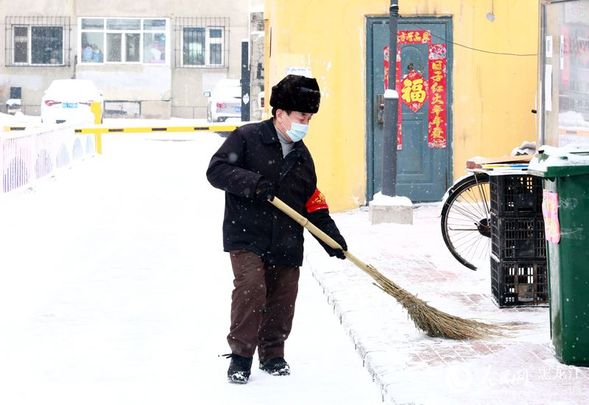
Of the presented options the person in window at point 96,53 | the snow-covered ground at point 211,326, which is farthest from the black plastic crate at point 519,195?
the person in window at point 96,53

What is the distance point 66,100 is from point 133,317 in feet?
83.2

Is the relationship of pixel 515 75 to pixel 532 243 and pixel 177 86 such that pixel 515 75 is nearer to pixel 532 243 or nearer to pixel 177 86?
pixel 532 243

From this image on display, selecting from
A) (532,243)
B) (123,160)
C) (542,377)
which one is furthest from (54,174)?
(542,377)

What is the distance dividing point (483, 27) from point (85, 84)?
836 inches

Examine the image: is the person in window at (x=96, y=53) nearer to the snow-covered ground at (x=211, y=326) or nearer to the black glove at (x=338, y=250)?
the snow-covered ground at (x=211, y=326)

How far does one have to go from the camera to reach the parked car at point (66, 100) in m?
32.4

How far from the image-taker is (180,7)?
5028cm

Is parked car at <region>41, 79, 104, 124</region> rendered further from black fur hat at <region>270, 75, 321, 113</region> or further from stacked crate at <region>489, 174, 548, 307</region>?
black fur hat at <region>270, 75, 321, 113</region>

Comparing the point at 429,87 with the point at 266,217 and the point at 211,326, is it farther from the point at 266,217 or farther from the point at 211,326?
the point at 266,217

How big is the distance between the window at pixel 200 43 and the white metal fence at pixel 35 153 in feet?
87.2

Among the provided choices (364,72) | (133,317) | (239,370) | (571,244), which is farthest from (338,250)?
(364,72)

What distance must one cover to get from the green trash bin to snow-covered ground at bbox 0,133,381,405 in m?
1.06

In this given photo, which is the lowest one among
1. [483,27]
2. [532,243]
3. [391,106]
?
[532,243]

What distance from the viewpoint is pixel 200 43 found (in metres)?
50.7
